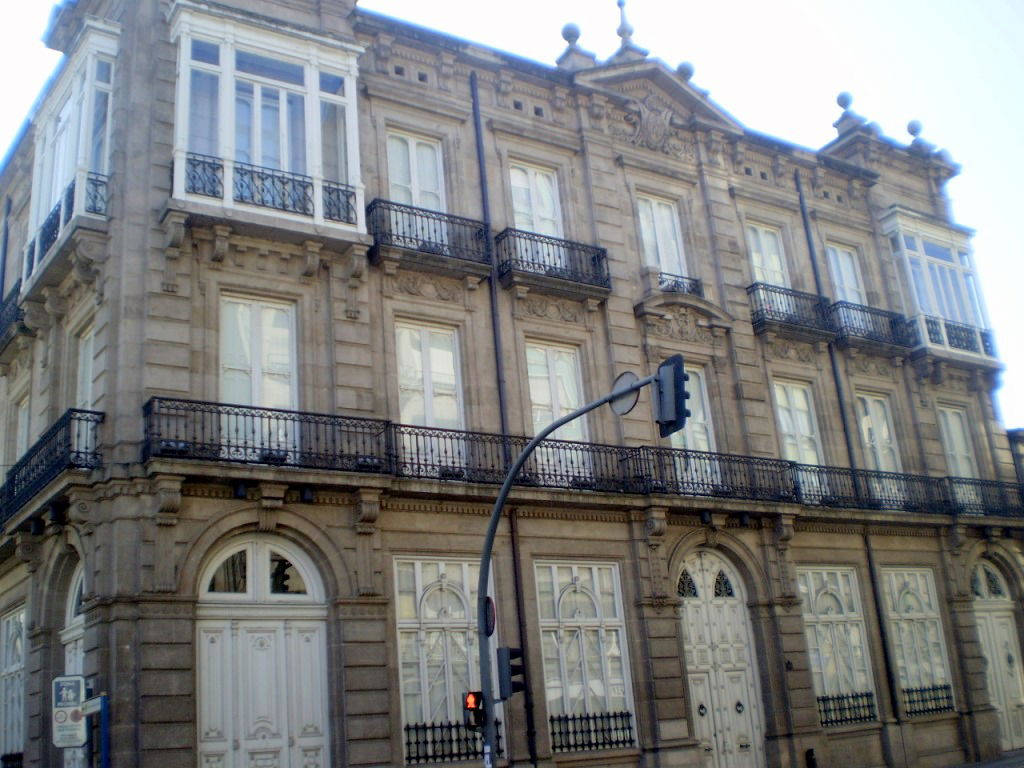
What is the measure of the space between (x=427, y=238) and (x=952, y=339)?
1545 cm

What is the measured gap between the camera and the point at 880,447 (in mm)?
27500

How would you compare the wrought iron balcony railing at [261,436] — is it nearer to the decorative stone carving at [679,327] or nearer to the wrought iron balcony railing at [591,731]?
the wrought iron balcony railing at [591,731]

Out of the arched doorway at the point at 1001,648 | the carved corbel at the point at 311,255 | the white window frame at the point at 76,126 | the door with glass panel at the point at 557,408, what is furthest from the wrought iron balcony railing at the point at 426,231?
the arched doorway at the point at 1001,648

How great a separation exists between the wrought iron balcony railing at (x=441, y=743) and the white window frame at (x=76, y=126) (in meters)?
10.2

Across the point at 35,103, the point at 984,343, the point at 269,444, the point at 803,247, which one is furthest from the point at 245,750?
the point at 984,343

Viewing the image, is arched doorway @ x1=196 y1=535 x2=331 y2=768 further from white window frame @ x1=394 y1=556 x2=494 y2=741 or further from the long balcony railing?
the long balcony railing

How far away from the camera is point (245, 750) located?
16.8 m

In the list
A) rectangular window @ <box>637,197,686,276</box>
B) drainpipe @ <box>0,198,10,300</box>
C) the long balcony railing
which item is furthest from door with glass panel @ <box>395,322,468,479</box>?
drainpipe @ <box>0,198,10,300</box>

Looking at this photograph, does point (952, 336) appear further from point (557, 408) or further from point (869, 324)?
point (557, 408)

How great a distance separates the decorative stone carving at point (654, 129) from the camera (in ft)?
84.9

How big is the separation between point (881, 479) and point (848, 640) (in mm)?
4059

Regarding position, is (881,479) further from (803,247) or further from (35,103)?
(35,103)

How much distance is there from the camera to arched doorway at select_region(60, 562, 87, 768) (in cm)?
1764

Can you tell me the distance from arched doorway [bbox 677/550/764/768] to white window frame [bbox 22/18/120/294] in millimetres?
13503
